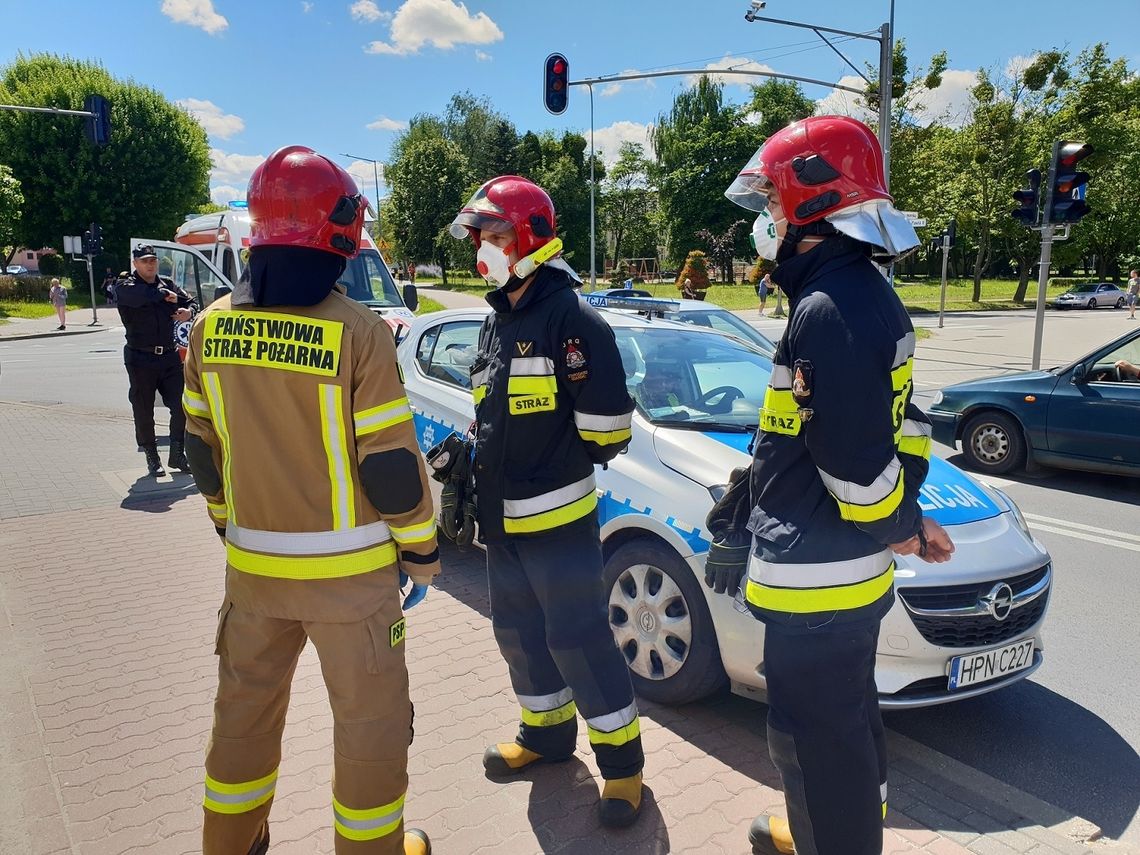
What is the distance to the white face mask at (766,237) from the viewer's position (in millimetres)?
2221

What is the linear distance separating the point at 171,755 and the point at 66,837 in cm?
52

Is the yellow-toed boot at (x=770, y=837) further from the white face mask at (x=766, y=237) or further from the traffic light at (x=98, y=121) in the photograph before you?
the traffic light at (x=98, y=121)

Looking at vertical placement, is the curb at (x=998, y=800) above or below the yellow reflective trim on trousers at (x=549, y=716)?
below

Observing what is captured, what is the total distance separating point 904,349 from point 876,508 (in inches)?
15.8

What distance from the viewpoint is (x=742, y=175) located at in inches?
88.7

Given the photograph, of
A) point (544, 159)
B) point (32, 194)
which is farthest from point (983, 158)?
point (32, 194)

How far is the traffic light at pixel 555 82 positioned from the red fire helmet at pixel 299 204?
14814 millimetres

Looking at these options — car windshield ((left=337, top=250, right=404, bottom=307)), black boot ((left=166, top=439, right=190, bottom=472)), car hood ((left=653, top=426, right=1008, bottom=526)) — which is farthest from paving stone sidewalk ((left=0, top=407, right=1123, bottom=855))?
car windshield ((left=337, top=250, right=404, bottom=307))

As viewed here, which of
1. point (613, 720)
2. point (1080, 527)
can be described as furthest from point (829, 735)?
point (1080, 527)

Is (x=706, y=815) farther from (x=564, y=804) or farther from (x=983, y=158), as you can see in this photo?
(x=983, y=158)

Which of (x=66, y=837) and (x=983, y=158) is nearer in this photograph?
(x=66, y=837)

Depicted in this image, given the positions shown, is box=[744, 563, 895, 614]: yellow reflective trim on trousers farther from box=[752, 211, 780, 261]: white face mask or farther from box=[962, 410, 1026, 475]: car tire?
box=[962, 410, 1026, 475]: car tire

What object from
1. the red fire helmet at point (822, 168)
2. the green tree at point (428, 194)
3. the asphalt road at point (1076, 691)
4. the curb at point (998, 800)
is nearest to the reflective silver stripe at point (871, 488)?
the red fire helmet at point (822, 168)

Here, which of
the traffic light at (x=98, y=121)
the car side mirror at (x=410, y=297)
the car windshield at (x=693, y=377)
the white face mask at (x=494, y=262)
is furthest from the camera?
the traffic light at (x=98, y=121)
